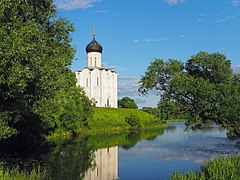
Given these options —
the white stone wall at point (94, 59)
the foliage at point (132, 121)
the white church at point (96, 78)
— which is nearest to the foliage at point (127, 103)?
the white church at point (96, 78)

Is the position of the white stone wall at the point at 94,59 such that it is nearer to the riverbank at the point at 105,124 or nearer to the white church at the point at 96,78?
the white church at the point at 96,78

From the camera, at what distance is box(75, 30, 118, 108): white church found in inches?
3066

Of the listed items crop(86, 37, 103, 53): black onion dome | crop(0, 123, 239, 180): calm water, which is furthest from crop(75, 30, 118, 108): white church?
crop(0, 123, 239, 180): calm water

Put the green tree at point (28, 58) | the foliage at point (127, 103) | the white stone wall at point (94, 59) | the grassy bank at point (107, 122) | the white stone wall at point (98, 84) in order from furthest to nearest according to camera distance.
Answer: the foliage at point (127, 103) < the white stone wall at point (94, 59) < the white stone wall at point (98, 84) < the grassy bank at point (107, 122) < the green tree at point (28, 58)

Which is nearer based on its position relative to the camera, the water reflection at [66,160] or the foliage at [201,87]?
the foliage at [201,87]

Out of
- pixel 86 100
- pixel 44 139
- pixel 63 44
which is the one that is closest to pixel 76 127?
pixel 86 100

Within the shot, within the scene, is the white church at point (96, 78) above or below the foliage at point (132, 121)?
above

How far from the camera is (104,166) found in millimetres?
23562

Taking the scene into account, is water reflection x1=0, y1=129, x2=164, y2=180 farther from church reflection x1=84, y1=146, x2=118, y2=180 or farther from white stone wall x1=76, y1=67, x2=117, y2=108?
white stone wall x1=76, y1=67, x2=117, y2=108

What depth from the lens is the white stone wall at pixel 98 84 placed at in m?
78.1

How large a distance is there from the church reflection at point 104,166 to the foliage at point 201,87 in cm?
602

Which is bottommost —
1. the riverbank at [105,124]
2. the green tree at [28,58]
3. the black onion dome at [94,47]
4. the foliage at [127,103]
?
the riverbank at [105,124]

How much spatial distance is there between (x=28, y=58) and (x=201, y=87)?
944 centimetres

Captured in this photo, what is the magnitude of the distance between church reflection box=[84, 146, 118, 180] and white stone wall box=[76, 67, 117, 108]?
46.2 meters
